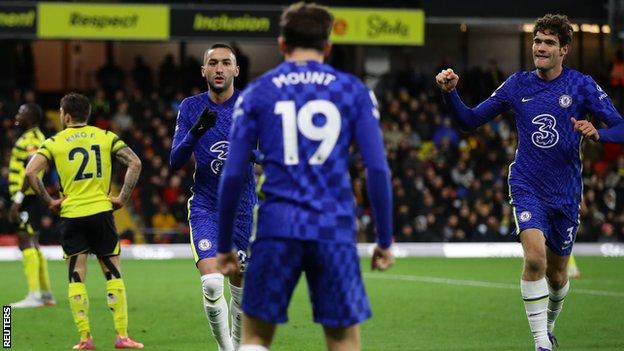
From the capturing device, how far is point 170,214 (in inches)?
1057

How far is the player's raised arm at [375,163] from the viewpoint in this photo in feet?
20.7

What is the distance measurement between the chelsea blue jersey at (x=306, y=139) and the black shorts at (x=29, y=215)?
9.42m

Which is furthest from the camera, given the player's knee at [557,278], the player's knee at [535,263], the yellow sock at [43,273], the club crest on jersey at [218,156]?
the yellow sock at [43,273]

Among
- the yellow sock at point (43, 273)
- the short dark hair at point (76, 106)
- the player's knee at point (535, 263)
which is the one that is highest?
the short dark hair at point (76, 106)

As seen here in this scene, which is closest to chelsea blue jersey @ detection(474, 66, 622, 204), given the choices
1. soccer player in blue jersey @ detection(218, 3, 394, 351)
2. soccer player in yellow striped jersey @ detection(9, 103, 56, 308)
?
soccer player in blue jersey @ detection(218, 3, 394, 351)

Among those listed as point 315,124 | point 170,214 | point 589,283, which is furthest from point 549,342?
point 170,214

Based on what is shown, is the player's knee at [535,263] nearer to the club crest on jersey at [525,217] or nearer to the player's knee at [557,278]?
the club crest on jersey at [525,217]

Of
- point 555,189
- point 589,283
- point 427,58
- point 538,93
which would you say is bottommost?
point 589,283

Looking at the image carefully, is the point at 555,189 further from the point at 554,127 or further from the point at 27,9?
the point at 27,9

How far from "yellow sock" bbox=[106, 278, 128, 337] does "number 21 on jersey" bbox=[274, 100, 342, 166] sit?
5.72m

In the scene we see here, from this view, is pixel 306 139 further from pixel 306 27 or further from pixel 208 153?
pixel 208 153

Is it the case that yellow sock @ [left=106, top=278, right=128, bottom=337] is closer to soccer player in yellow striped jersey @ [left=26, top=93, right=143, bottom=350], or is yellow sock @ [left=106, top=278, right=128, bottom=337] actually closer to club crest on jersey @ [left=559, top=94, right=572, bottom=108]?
soccer player in yellow striped jersey @ [left=26, top=93, right=143, bottom=350]

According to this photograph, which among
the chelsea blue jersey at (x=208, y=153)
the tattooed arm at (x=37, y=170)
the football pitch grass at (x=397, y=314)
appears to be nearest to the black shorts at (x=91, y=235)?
the tattooed arm at (x=37, y=170)

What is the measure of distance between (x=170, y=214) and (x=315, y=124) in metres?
20.9
